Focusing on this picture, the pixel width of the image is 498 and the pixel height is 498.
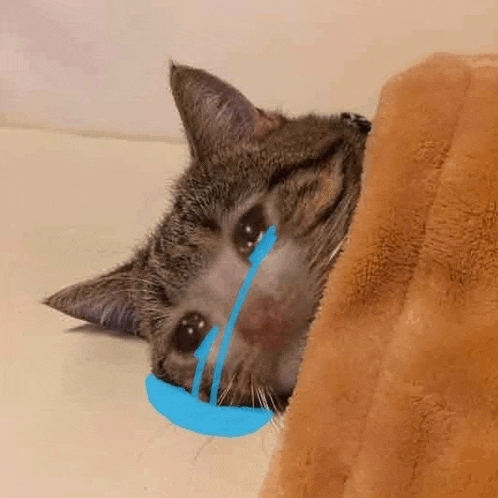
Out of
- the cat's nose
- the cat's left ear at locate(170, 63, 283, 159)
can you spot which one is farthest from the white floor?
the cat's left ear at locate(170, 63, 283, 159)

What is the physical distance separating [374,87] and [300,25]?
150mm

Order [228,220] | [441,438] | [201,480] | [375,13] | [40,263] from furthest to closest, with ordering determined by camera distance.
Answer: [375,13] < [40,263] < [228,220] < [201,480] < [441,438]

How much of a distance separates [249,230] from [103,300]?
0.22m

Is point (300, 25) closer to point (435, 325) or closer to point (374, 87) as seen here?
point (374, 87)

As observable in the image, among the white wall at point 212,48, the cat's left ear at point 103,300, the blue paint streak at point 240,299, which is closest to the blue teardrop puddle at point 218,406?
the blue paint streak at point 240,299

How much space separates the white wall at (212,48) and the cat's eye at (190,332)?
0.52 metres

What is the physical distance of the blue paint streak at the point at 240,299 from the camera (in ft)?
3.20

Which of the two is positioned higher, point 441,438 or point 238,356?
point 441,438

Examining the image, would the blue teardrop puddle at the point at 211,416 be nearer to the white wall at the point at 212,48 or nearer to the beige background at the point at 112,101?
the beige background at the point at 112,101

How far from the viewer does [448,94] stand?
2.48 ft

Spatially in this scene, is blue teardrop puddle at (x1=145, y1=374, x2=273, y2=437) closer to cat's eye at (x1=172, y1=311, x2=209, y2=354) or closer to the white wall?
cat's eye at (x1=172, y1=311, x2=209, y2=354)

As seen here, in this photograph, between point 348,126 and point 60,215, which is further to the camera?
point 60,215

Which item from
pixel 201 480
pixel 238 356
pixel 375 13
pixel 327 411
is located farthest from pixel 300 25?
pixel 327 411

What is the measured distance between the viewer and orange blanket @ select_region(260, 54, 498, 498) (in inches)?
26.0
